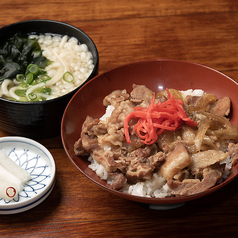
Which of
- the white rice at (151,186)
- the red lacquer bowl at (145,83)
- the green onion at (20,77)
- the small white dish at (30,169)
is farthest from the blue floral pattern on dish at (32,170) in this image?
the green onion at (20,77)

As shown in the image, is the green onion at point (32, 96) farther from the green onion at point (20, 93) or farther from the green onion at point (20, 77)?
the green onion at point (20, 77)

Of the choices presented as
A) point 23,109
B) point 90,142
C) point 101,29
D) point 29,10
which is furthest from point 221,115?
point 29,10

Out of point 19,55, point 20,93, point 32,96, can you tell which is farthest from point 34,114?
point 19,55

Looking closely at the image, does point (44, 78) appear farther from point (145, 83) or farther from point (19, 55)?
point (145, 83)

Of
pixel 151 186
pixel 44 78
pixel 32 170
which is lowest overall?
pixel 32 170

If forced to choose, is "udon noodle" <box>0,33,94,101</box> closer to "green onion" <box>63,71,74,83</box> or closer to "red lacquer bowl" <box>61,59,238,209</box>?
"green onion" <box>63,71,74,83</box>

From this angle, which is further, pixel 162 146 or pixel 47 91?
pixel 47 91
